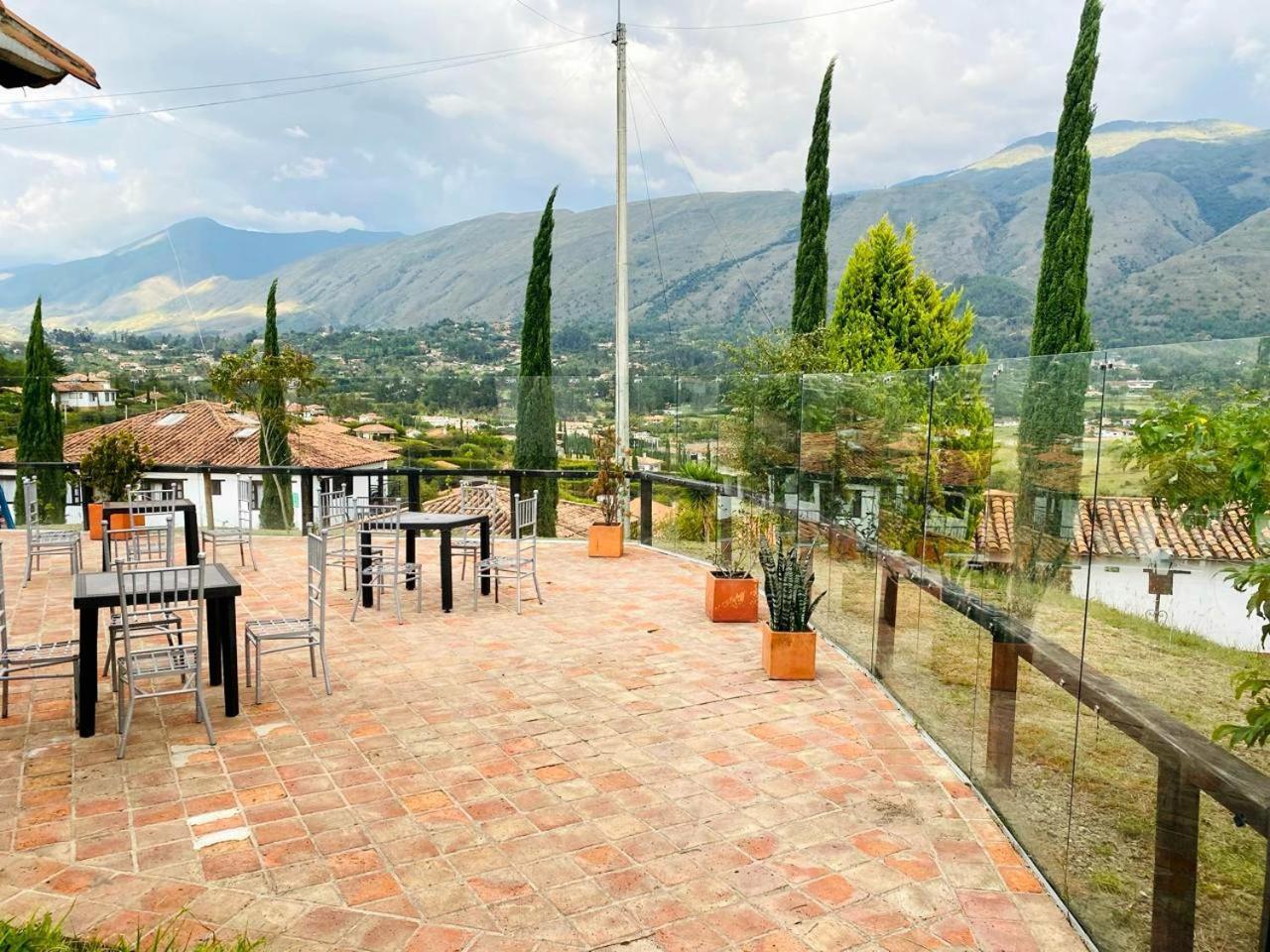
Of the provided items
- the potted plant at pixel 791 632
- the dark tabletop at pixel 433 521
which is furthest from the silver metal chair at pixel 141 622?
the potted plant at pixel 791 632

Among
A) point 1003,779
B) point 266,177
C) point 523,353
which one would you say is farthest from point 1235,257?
point 266,177

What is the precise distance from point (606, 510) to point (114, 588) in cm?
586

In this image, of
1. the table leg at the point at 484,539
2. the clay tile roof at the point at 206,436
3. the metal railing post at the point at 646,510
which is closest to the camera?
the table leg at the point at 484,539

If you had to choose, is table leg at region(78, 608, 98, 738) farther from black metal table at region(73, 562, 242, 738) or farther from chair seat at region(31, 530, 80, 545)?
chair seat at region(31, 530, 80, 545)

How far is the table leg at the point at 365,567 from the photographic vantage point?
662 cm

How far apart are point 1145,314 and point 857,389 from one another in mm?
35852

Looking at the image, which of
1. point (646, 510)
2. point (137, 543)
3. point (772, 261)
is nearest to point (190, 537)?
point (137, 543)

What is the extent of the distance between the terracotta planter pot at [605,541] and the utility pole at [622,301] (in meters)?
0.86

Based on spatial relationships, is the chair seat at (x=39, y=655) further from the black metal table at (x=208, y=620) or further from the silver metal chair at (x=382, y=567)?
the silver metal chair at (x=382, y=567)

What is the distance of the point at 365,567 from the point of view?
667 centimetres

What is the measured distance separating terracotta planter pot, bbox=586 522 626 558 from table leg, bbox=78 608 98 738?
5.78 metres

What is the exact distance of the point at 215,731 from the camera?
13.7 feet

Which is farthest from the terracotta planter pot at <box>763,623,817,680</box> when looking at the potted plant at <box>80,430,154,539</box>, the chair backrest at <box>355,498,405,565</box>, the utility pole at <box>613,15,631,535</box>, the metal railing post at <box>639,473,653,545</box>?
the potted plant at <box>80,430,154,539</box>

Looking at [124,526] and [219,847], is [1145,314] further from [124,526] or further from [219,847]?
[219,847]
